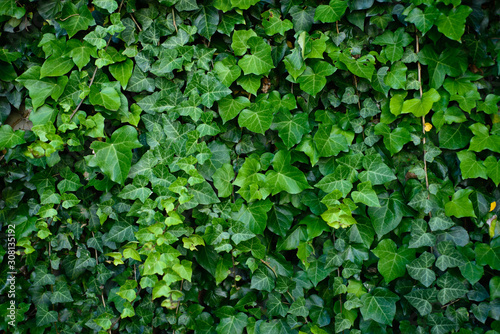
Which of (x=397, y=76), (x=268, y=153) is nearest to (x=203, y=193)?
(x=268, y=153)

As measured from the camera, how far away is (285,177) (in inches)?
74.7

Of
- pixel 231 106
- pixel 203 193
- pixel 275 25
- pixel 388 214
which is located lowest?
pixel 388 214

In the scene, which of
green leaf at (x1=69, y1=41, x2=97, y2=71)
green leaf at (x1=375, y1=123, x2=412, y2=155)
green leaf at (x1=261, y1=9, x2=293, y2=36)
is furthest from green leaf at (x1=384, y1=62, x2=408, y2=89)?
green leaf at (x1=69, y1=41, x2=97, y2=71)

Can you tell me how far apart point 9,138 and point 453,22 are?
243 cm

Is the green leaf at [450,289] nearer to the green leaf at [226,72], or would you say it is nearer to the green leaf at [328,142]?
the green leaf at [328,142]

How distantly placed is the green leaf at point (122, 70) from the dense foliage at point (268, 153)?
1cm

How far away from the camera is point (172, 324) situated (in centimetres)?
206

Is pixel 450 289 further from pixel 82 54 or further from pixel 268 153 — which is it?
pixel 82 54

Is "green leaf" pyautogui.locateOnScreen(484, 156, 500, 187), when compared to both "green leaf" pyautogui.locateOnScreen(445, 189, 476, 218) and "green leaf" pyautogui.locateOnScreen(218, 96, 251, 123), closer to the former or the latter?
"green leaf" pyautogui.locateOnScreen(445, 189, 476, 218)

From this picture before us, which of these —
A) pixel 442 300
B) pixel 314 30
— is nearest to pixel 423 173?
pixel 442 300

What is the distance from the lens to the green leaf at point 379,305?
6.29 ft

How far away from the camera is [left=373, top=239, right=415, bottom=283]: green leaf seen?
75.8 inches

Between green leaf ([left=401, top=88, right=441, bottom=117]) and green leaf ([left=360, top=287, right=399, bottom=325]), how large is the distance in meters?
1.00

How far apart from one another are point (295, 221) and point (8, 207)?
5.63 feet
